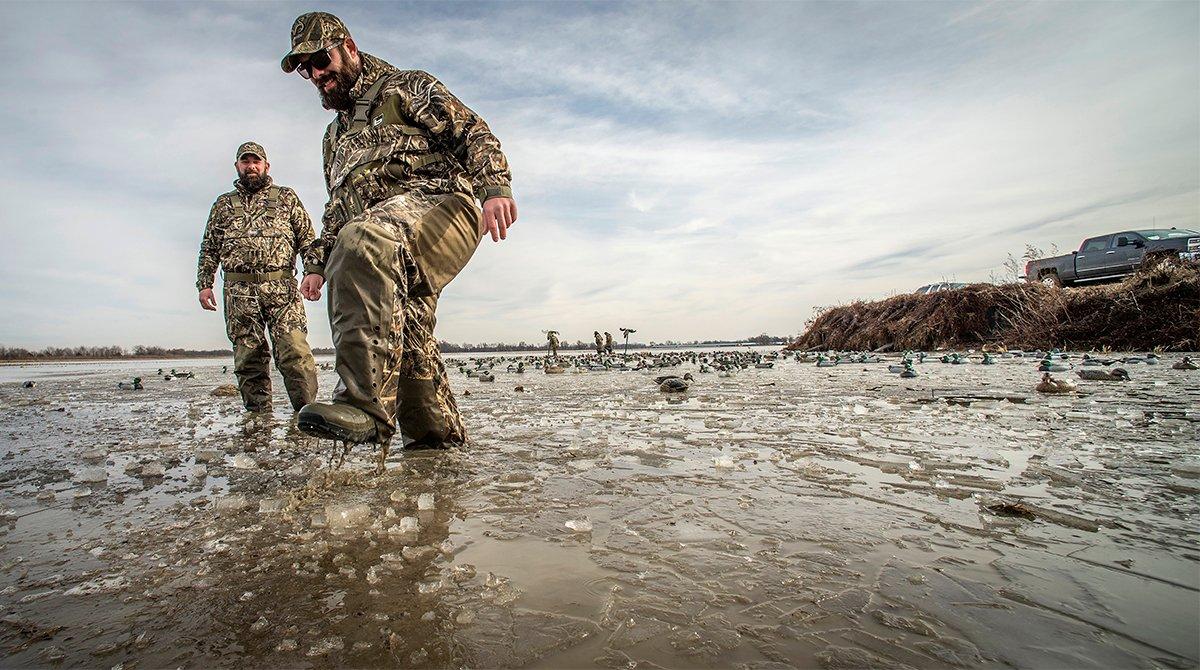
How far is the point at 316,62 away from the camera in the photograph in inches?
137

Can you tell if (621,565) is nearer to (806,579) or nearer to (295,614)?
(806,579)

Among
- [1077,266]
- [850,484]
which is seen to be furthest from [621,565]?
[1077,266]

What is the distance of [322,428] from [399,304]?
86cm

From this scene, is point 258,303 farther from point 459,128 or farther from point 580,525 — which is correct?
point 580,525

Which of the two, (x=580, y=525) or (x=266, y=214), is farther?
(x=266, y=214)

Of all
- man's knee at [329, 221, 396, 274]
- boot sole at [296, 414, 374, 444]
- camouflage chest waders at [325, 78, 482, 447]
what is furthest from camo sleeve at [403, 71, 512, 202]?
boot sole at [296, 414, 374, 444]

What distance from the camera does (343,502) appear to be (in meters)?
2.46

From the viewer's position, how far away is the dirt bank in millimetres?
12844

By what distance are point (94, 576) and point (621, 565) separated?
1662 mm

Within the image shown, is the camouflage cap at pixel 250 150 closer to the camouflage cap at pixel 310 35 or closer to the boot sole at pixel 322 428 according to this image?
the camouflage cap at pixel 310 35

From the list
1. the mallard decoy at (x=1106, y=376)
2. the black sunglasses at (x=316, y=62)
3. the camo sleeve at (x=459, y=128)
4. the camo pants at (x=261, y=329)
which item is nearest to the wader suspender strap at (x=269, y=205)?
the camo pants at (x=261, y=329)

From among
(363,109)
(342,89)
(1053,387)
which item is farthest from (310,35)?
(1053,387)

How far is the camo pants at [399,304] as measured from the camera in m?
2.71

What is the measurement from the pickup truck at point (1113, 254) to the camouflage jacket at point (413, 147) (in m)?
19.8
